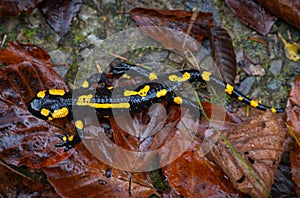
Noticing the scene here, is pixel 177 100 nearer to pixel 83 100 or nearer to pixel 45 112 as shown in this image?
pixel 83 100

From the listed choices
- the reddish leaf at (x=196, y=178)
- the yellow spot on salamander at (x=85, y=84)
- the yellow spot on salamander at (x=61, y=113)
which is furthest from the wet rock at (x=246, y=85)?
the yellow spot on salamander at (x=61, y=113)

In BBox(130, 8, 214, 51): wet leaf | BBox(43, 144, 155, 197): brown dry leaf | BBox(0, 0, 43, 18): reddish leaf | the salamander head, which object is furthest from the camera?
BBox(130, 8, 214, 51): wet leaf

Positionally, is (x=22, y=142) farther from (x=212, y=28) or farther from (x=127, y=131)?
(x=212, y=28)

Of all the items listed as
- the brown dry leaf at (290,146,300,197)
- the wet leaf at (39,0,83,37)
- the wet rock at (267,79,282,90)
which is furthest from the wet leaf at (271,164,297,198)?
the wet leaf at (39,0,83,37)

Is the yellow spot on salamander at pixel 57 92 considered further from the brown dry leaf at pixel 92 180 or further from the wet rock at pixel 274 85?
the wet rock at pixel 274 85

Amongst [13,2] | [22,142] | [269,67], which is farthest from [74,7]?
[269,67]

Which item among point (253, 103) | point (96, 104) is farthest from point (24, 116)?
point (253, 103)

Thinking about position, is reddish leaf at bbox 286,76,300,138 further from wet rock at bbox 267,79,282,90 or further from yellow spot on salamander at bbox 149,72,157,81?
yellow spot on salamander at bbox 149,72,157,81
